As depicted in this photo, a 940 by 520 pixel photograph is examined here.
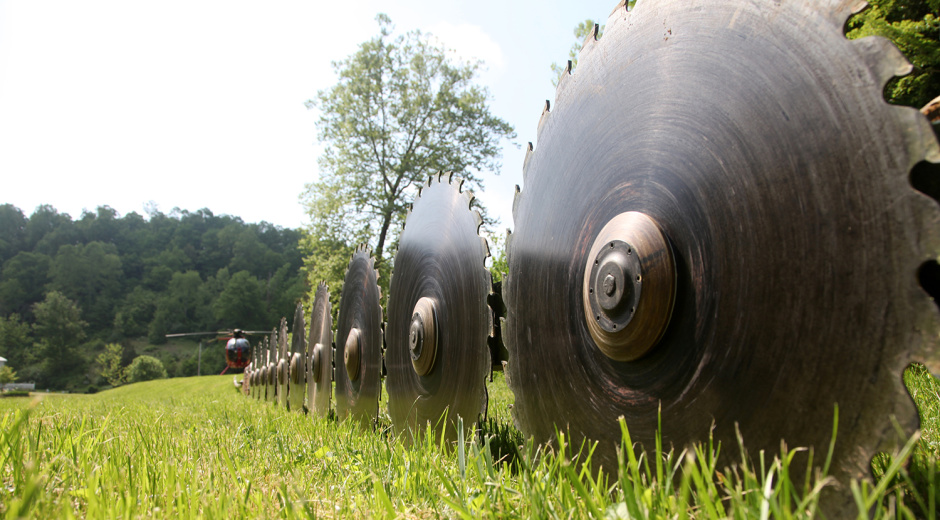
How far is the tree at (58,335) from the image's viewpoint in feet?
210

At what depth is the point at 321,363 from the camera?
229 inches

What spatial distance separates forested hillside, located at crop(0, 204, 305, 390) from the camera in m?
66.1

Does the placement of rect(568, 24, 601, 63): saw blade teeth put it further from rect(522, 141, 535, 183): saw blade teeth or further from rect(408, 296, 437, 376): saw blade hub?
rect(408, 296, 437, 376): saw blade hub

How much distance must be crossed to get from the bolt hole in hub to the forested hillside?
2387 inches

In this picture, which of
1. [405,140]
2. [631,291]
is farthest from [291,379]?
[405,140]

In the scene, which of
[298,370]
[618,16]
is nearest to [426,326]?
[618,16]

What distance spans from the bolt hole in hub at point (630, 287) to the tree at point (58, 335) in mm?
77922

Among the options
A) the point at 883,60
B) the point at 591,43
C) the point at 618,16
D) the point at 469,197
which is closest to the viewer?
the point at 883,60

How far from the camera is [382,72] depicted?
27875 millimetres

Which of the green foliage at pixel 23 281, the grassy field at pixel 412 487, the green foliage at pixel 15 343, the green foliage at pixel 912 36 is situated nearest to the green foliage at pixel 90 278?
the green foliage at pixel 23 281

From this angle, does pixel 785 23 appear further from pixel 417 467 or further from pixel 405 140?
pixel 405 140

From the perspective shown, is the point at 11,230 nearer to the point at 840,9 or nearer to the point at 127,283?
the point at 127,283

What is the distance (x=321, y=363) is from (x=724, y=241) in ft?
16.6

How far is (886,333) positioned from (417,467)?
1.27 meters
